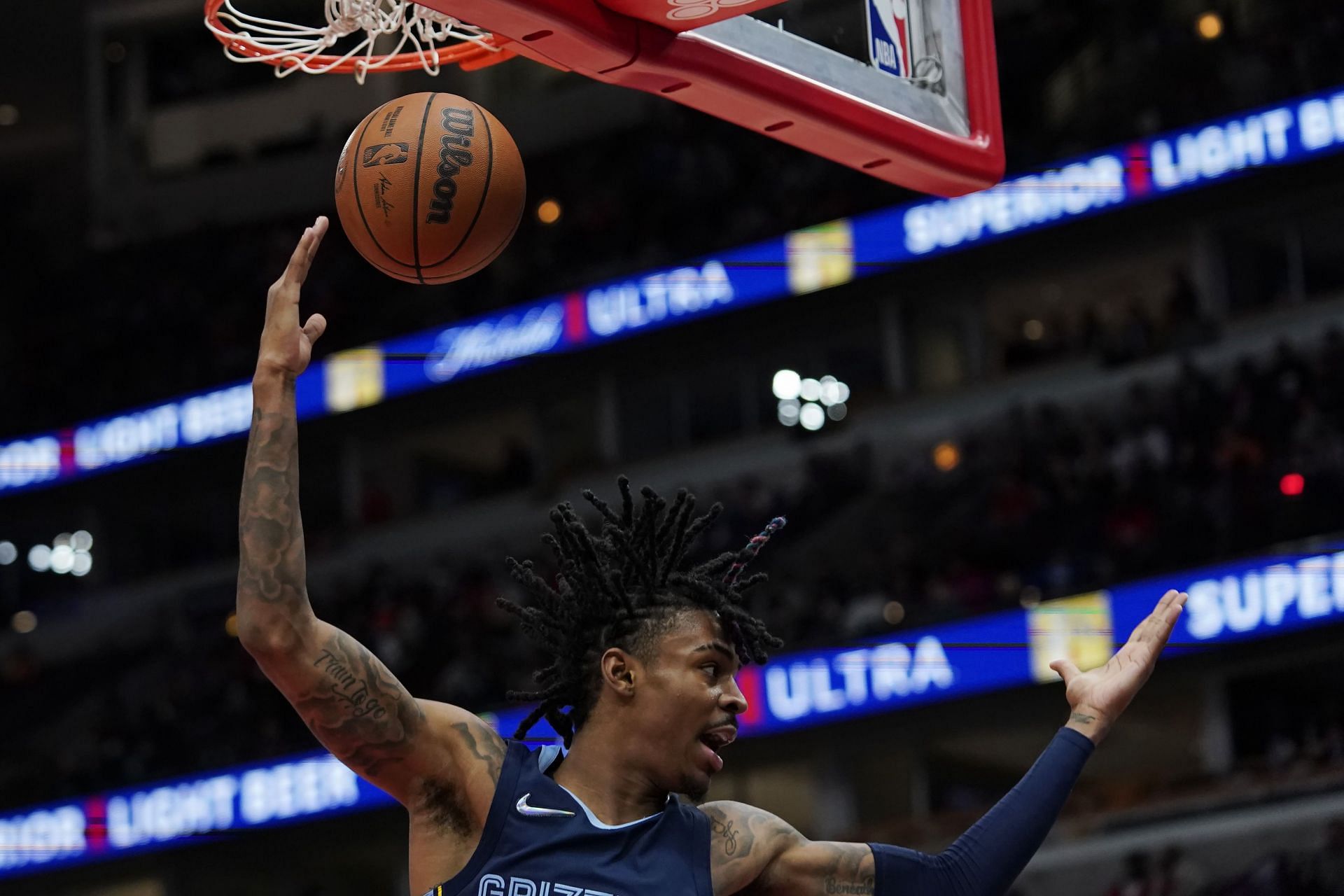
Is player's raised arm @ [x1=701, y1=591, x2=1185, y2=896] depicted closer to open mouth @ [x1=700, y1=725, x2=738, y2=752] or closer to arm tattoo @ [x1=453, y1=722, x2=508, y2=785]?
open mouth @ [x1=700, y1=725, x2=738, y2=752]

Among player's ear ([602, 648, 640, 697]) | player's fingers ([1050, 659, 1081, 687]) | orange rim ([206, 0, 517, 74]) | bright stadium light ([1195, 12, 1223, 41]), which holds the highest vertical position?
bright stadium light ([1195, 12, 1223, 41])

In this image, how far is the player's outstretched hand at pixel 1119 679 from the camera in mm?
3207

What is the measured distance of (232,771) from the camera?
14.3 metres

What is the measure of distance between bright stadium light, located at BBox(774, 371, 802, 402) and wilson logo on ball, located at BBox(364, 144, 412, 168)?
12831mm

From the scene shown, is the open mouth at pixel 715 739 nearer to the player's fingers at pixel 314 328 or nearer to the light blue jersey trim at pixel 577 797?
the light blue jersey trim at pixel 577 797

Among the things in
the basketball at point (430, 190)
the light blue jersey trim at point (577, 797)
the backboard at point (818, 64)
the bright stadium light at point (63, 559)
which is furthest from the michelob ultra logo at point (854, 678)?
the bright stadium light at point (63, 559)

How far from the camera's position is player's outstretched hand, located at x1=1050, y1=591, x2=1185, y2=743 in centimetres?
321

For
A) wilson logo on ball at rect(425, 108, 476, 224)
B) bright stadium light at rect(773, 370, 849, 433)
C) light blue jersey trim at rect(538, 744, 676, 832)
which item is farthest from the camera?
bright stadium light at rect(773, 370, 849, 433)

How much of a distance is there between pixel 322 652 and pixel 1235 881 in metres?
9.59

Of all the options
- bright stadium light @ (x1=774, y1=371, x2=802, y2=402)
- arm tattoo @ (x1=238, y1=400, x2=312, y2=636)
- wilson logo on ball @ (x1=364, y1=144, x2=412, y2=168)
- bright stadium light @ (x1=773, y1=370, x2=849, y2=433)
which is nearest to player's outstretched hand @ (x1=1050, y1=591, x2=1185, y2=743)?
arm tattoo @ (x1=238, y1=400, x2=312, y2=636)

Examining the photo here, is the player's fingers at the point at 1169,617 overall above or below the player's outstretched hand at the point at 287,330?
below

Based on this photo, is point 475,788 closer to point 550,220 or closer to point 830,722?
point 830,722

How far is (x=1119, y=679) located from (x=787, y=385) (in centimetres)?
1349

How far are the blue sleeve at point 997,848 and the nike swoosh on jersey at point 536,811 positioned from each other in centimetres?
58
